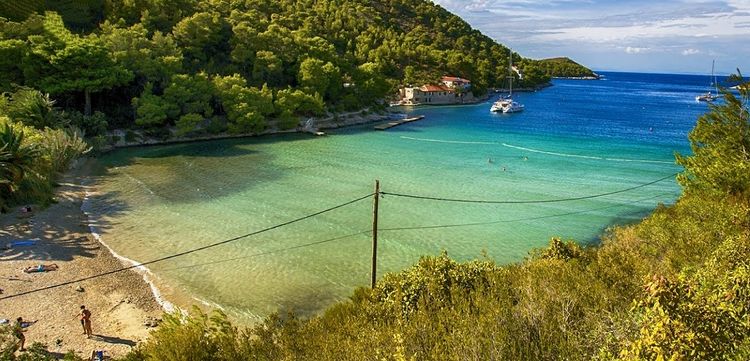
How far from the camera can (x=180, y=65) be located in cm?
4797

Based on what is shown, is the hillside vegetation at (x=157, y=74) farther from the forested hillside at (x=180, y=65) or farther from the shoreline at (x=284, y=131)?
the shoreline at (x=284, y=131)

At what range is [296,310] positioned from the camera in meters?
15.1

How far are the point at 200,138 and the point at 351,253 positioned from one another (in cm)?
3169

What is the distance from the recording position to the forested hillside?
131ft

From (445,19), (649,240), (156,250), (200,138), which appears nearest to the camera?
(649,240)

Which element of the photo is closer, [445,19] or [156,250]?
[156,250]

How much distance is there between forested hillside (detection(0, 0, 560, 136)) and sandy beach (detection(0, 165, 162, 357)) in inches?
870

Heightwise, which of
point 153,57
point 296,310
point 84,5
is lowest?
point 296,310

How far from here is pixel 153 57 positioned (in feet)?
157

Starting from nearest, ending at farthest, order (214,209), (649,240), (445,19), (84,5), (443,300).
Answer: (443,300)
(649,240)
(214,209)
(84,5)
(445,19)

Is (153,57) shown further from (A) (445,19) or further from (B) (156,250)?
(A) (445,19)

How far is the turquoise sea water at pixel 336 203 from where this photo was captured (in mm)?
17672

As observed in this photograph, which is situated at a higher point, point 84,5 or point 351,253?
point 84,5

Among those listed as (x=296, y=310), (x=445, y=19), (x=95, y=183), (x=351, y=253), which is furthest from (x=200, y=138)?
(x=445, y=19)
